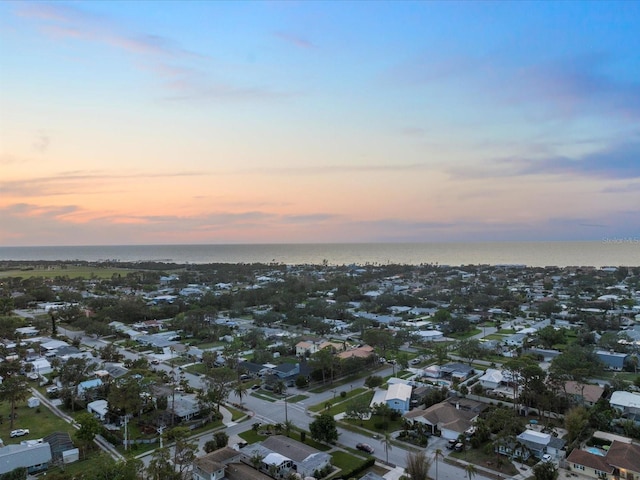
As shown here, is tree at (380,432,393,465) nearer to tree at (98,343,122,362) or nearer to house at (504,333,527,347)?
house at (504,333,527,347)

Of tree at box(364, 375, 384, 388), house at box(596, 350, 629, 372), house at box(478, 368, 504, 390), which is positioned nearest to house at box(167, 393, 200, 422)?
tree at box(364, 375, 384, 388)

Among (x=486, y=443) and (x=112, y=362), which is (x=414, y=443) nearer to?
(x=486, y=443)

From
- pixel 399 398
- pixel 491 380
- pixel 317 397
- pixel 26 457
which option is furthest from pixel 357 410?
pixel 26 457

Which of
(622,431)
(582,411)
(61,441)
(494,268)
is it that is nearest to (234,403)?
(61,441)

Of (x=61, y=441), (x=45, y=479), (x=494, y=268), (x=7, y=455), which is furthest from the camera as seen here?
(x=494, y=268)

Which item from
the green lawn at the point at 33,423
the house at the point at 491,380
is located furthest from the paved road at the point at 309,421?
the green lawn at the point at 33,423

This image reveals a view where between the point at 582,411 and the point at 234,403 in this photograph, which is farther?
the point at 234,403
